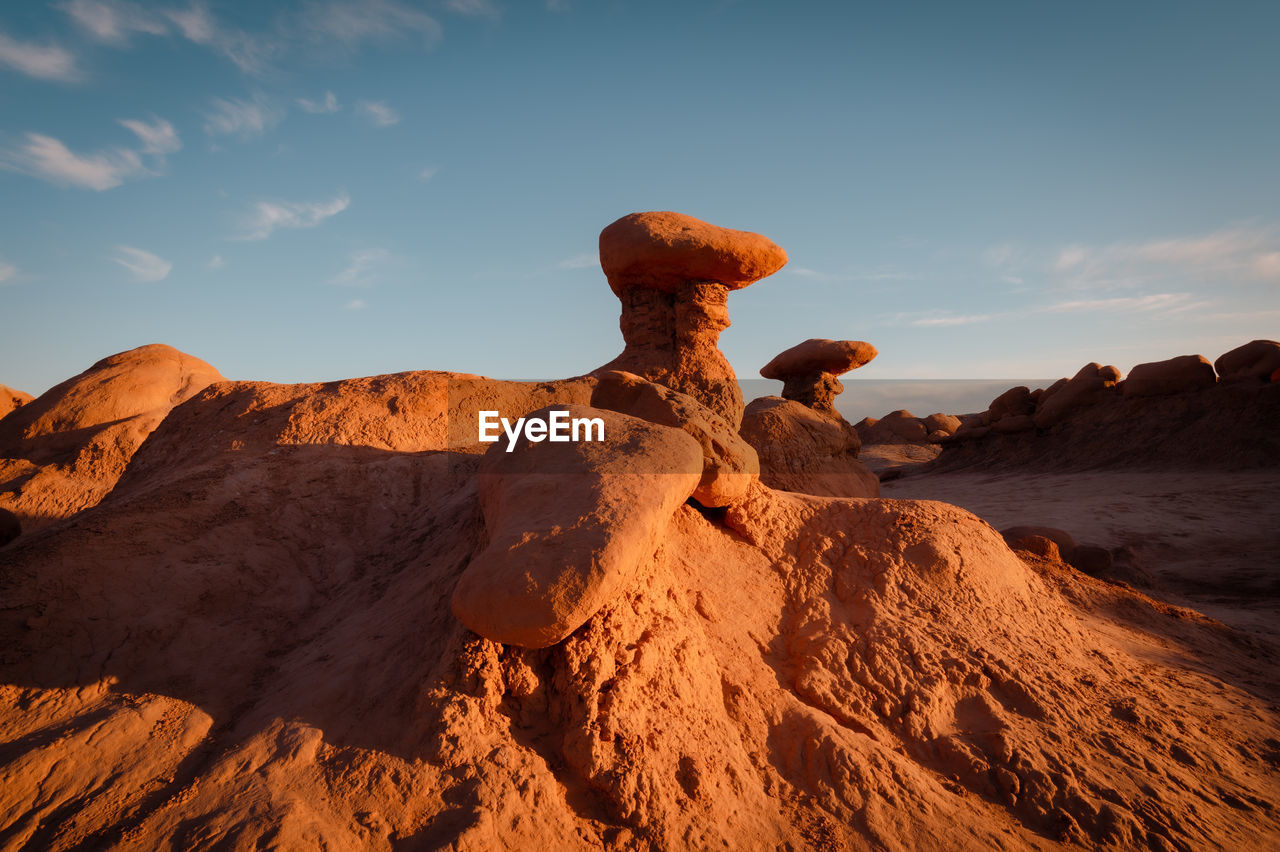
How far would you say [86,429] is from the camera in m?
8.50

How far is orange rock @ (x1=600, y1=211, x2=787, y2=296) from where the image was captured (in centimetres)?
683

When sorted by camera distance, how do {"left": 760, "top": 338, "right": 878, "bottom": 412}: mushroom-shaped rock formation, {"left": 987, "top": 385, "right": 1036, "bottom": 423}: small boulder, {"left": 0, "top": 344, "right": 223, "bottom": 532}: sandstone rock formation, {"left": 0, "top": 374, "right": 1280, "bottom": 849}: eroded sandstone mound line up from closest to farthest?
{"left": 0, "top": 374, "right": 1280, "bottom": 849}: eroded sandstone mound < {"left": 0, "top": 344, "right": 223, "bottom": 532}: sandstone rock formation < {"left": 760, "top": 338, "right": 878, "bottom": 412}: mushroom-shaped rock formation < {"left": 987, "top": 385, "right": 1036, "bottom": 423}: small boulder

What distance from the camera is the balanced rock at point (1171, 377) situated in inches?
480

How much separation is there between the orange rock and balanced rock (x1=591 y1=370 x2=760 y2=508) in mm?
2855

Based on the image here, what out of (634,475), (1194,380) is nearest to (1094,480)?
(1194,380)

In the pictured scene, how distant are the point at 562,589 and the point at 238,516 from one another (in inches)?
94.0

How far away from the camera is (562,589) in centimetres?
219

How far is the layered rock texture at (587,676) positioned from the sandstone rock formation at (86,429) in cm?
430

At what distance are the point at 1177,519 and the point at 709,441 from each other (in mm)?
8510

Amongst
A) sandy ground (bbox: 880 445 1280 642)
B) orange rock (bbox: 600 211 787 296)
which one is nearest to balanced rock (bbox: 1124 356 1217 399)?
sandy ground (bbox: 880 445 1280 642)

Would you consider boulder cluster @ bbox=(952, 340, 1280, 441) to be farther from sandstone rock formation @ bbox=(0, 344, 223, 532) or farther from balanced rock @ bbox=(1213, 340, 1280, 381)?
sandstone rock formation @ bbox=(0, 344, 223, 532)

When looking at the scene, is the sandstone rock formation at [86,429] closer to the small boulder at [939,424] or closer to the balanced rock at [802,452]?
the balanced rock at [802,452]

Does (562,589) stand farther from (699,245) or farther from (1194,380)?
(1194,380)

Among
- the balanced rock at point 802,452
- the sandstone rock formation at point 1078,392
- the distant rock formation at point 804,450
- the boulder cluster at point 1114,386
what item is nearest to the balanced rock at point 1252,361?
→ the boulder cluster at point 1114,386
